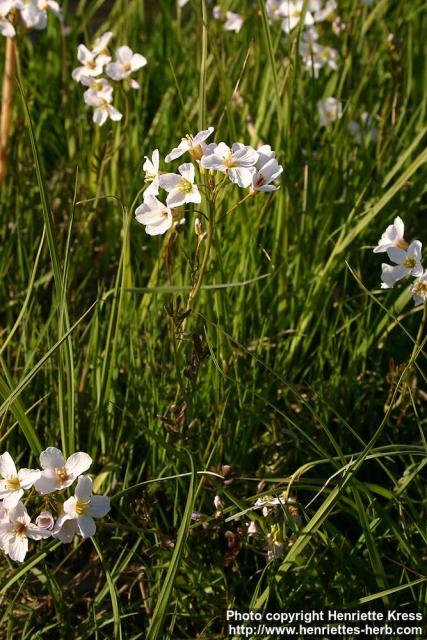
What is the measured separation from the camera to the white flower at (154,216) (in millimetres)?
1434

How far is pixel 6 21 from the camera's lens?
2020 millimetres

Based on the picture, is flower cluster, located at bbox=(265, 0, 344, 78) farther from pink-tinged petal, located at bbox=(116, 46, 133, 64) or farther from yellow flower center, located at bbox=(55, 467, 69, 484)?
yellow flower center, located at bbox=(55, 467, 69, 484)

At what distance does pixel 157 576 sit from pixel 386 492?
48 centimetres

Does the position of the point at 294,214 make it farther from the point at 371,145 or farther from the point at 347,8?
the point at 347,8

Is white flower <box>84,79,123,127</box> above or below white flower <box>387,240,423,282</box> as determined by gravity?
above

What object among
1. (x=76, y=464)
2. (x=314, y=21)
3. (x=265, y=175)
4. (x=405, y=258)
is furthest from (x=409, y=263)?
(x=314, y=21)

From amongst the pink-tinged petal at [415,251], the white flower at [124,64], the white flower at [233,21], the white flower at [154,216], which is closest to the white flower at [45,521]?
the white flower at [154,216]

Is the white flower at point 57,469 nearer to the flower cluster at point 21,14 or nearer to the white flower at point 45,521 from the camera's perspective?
the white flower at point 45,521

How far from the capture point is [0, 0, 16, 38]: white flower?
6.55 feet

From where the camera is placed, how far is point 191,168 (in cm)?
139

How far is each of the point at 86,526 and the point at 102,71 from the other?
51.8 inches

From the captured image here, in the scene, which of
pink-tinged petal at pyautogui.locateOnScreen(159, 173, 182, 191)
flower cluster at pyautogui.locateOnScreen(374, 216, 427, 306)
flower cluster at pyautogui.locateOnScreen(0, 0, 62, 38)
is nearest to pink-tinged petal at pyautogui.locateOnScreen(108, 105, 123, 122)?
flower cluster at pyautogui.locateOnScreen(0, 0, 62, 38)

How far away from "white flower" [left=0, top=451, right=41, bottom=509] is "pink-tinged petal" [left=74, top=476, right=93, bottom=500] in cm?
7

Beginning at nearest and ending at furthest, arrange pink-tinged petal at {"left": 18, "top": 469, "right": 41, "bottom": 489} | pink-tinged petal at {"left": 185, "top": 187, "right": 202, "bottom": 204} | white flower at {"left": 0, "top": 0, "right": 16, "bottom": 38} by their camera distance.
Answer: pink-tinged petal at {"left": 18, "top": 469, "right": 41, "bottom": 489}, pink-tinged petal at {"left": 185, "top": 187, "right": 202, "bottom": 204}, white flower at {"left": 0, "top": 0, "right": 16, "bottom": 38}
